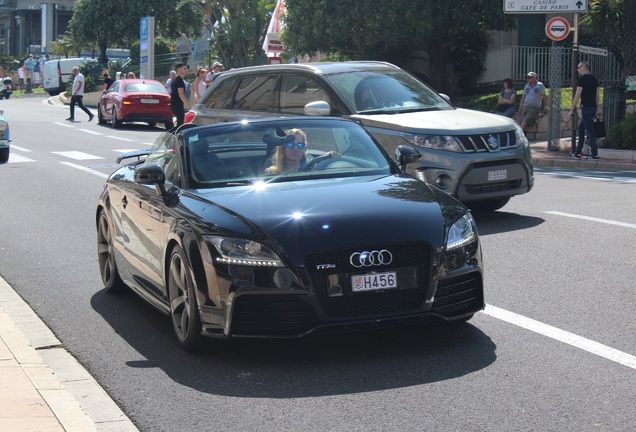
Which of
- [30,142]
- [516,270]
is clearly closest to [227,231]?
[516,270]

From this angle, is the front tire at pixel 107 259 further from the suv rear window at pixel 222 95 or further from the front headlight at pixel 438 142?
the suv rear window at pixel 222 95

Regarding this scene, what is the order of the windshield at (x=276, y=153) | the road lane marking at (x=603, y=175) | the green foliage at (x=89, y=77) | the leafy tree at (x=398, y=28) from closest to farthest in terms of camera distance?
1. the windshield at (x=276, y=153)
2. the road lane marking at (x=603, y=175)
3. the leafy tree at (x=398, y=28)
4. the green foliage at (x=89, y=77)

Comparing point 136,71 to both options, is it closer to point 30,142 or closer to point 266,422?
point 30,142

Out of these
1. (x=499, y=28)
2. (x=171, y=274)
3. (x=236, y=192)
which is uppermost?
(x=499, y=28)

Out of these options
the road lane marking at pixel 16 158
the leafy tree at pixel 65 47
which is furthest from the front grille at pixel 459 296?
the leafy tree at pixel 65 47

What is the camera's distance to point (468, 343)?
283 inches

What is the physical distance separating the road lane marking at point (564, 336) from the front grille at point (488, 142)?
4.44 m

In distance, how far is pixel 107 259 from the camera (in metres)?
9.46

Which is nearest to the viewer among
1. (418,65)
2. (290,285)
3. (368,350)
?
(290,285)

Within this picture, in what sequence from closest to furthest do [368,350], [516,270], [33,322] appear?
[368,350] → [33,322] → [516,270]

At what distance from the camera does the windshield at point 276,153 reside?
7891 millimetres

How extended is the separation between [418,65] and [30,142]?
48.9 ft

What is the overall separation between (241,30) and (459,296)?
1552 inches

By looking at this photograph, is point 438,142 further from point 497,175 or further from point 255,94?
point 255,94
